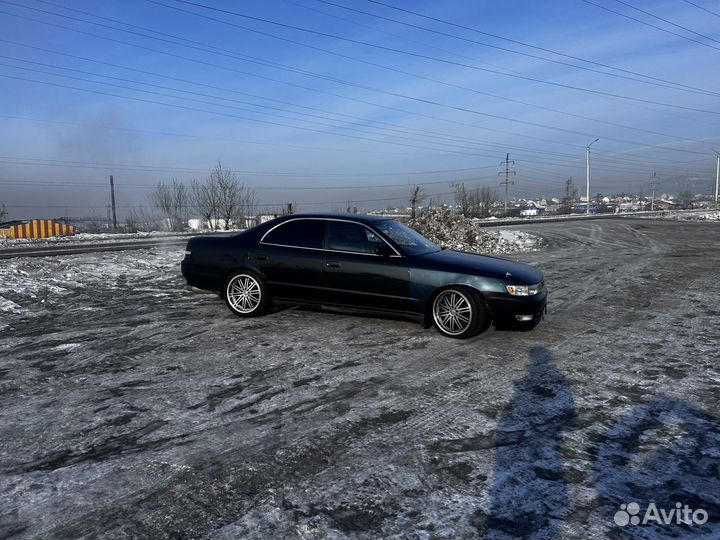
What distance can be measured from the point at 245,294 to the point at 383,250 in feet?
6.66

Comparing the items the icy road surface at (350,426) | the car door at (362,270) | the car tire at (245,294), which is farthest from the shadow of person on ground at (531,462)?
the car tire at (245,294)

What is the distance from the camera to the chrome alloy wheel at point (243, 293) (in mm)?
6902

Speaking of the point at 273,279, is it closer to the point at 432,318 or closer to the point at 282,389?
the point at 432,318

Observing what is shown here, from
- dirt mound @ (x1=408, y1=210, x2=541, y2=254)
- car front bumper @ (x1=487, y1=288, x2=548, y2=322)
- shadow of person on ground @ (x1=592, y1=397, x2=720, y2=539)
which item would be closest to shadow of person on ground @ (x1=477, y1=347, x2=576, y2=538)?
shadow of person on ground @ (x1=592, y1=397, x2=720, y2=539)

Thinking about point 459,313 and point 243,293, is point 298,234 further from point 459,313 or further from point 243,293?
point 459,313

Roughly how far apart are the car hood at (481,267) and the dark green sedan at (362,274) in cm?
1

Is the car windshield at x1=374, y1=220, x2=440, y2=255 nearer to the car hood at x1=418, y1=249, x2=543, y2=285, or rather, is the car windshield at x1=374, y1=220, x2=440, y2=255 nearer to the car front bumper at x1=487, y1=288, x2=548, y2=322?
the car hood at x1=418, y1=249, x2=543, y2=285

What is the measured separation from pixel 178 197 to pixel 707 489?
45526 millimetres

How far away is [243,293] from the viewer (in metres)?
6.97

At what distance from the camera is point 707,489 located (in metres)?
2.78

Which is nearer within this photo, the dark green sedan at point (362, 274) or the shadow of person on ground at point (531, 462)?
the shadow of person on ground at point (531, 462)

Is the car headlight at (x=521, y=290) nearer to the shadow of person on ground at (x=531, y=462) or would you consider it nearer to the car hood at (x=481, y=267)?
the car hood at (x=481, y=267)

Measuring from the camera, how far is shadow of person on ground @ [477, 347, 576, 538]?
2514 millimetres

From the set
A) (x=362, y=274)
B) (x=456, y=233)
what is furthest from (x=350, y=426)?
(x=456, y=233)
